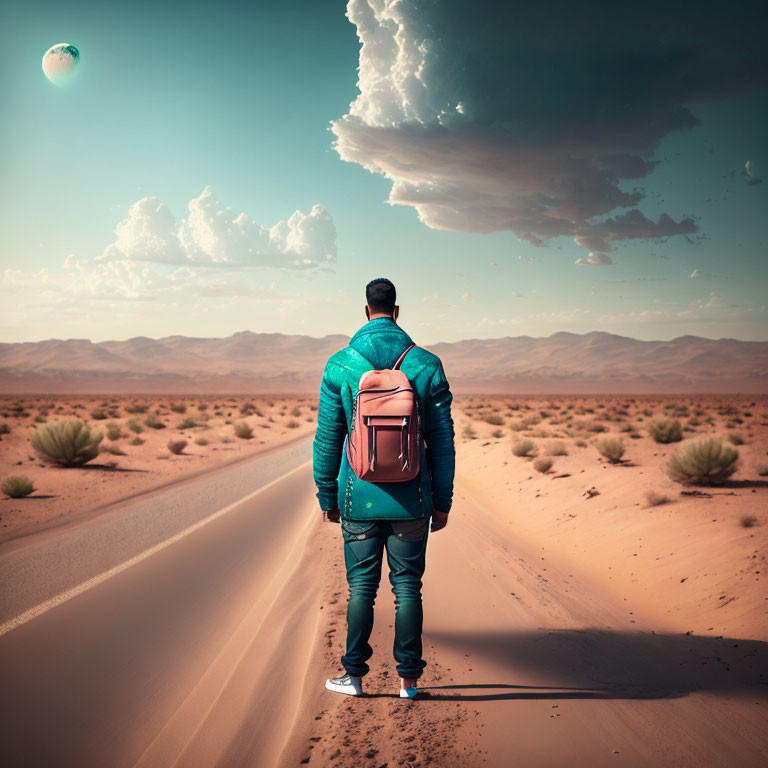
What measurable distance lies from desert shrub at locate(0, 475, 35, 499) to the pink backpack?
36.5ft

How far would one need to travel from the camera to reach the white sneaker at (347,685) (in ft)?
11.9

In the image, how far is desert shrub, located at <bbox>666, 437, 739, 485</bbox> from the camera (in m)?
10.9

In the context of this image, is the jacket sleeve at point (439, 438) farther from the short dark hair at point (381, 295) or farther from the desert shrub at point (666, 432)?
the desert shrub at point (666, 432)

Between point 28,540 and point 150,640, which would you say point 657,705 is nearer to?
point 150,640

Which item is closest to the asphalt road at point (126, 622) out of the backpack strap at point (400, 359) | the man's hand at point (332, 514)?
the man's hand at point (332, 514)

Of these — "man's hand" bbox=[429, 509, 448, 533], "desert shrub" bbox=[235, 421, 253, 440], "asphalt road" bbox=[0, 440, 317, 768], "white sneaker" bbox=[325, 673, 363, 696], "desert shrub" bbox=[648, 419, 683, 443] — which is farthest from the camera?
"desert shrub" bbox=[235, 421, 253, 440]

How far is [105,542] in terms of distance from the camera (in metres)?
7.95

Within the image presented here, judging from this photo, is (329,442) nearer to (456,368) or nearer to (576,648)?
(576,648)

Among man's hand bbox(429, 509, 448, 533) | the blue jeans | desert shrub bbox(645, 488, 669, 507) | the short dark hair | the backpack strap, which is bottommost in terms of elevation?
desert shrub bbox(645, 488, 669, 507)

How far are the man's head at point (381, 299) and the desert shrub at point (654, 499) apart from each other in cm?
791

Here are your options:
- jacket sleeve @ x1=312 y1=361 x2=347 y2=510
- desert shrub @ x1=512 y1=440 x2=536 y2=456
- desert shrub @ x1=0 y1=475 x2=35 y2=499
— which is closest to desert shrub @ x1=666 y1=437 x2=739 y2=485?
desert shrub @ x1=512 y1=440 x2=536 y2=456

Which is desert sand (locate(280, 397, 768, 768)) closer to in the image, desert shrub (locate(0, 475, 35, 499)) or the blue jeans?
the blue jeans

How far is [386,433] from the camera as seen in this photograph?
322 centimetres

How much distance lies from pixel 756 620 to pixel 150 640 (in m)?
5.30
